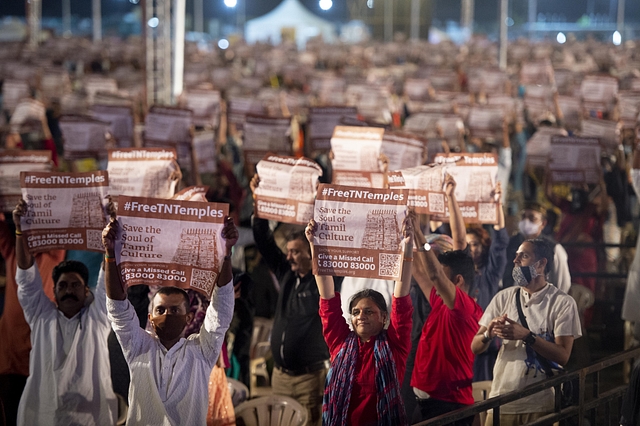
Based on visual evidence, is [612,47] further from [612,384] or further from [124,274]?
[124,274]

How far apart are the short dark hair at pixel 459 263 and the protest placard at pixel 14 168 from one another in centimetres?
307

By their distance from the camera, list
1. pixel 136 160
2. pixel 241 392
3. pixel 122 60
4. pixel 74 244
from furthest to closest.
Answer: pixel 122 60, pixel 136 160, pixel 241 392, pixel 74 244

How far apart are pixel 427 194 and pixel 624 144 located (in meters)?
6.02

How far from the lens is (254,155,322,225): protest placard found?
5.91 metres

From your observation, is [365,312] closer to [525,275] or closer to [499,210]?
[525,275]

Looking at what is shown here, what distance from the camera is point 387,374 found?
174 inches

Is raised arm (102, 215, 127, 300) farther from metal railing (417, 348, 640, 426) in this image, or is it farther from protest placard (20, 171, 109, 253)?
metal railing (417, 348, 640, 426)

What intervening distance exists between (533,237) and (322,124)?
3937 millimetres

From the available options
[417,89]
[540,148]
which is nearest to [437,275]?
[540,148]

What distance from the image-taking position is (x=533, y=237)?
620 centimetres

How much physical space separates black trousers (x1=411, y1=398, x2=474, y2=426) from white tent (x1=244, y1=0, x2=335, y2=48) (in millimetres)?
32231

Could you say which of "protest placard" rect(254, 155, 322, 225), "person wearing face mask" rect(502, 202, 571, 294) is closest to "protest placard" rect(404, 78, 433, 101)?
"person wearing face mask" rect(502, 202, 571, 294)

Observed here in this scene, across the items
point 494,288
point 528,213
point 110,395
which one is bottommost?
point 110,395

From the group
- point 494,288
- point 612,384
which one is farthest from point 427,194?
point 612,384
